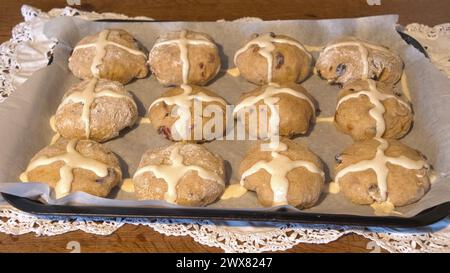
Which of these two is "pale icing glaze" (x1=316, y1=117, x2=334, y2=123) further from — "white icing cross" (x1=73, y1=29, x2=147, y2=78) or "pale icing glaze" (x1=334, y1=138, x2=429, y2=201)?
"white icing cross" (x1=73, y1=29, x2=147, y2=78)

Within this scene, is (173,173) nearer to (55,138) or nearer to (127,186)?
(127,186)

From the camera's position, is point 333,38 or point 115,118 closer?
point 115,118

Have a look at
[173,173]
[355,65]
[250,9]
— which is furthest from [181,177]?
[250,9]

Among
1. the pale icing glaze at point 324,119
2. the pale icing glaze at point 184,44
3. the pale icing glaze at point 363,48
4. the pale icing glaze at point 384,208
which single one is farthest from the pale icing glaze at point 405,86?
the pale icing glaze at point 184,44

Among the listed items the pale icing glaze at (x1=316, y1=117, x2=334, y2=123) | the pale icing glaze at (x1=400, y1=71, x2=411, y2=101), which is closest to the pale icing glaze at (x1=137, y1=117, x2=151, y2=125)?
the pale icing glaze at (x1=316, y1=117, x2=334, y2=123)

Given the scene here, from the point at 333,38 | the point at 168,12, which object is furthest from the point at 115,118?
the point at 333,38
